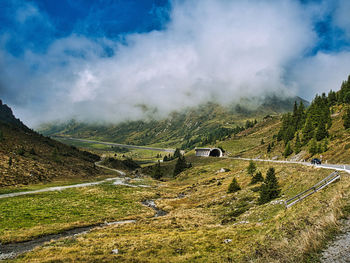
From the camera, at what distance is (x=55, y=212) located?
158ft

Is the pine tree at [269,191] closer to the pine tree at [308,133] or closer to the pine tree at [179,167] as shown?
the pine tree at [308,133]

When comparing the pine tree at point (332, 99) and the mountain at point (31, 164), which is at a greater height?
the pine tree at point (332, 99)

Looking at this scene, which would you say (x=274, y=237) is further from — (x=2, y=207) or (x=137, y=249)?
(x=2, y=207)

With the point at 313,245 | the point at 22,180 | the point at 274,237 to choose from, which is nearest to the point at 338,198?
the point at 274,237

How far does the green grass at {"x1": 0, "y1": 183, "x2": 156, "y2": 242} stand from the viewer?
35531 millimetres

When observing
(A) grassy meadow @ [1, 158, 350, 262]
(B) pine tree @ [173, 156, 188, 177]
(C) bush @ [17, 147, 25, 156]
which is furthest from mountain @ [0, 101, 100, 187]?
(B) pine tree @ [173, 156, 188, 177]

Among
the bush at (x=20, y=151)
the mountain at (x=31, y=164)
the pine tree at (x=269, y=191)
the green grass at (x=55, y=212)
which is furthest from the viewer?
the bush at (x=20, y=151)

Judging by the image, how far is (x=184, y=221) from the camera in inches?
1497

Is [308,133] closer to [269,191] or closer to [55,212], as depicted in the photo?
[269,191]

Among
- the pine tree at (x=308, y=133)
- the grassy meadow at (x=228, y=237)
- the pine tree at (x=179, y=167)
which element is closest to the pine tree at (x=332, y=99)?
the pine tree at (x=308, y=133)

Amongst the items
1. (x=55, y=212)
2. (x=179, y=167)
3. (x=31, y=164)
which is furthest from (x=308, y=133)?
(x=31, y=164)

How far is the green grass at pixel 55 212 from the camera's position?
117ft

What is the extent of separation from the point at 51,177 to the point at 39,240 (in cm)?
7605

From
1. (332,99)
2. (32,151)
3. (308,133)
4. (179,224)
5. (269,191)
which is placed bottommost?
(179,224)
